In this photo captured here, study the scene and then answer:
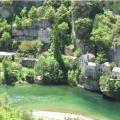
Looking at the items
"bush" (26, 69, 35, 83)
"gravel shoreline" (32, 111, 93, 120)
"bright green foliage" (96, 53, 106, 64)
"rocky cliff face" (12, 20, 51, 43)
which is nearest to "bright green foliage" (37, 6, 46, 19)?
"rocky cliff face" (12, 20, 51, 43)

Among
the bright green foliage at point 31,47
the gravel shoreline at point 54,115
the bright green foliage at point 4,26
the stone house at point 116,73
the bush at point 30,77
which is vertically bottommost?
the gravel shoreline at point 54,115

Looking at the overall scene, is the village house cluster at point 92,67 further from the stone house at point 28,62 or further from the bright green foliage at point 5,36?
the bright green foliage at point 5,36

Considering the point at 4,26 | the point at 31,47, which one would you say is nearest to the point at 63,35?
the point at 31,47

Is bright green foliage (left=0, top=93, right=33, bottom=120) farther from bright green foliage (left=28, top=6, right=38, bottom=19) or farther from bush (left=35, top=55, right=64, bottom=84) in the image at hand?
bright green foliage (left=28, top=6, right=38, bottom=19)

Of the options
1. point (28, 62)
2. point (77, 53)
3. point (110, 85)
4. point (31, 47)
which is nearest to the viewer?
point (110, 85)

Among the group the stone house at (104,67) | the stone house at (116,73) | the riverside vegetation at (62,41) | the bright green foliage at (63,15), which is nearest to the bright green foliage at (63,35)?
the riverside vegetation at (62,41)

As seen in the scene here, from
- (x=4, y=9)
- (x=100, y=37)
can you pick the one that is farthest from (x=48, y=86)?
(x=4, y=9)

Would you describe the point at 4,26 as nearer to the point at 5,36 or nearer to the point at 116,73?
the point at 5,36
